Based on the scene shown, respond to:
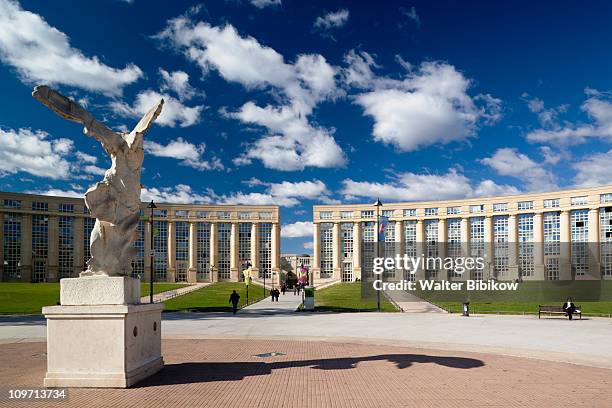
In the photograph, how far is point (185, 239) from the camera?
400ft

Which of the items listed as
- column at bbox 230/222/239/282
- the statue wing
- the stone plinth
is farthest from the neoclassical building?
the stone plinth

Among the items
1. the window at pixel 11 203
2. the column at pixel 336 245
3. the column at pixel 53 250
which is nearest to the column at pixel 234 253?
the column at pixel 336 245

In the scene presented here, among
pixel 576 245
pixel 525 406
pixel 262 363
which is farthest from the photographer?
pixel 576 245

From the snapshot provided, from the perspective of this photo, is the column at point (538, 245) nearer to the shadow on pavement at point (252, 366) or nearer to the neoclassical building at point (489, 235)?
the neoclassical building at point (489, 235)

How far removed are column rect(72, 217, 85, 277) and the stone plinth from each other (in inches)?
4124

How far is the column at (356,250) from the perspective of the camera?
119m

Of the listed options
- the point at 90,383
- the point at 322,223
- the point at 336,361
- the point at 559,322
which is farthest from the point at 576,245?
the point at 90,383

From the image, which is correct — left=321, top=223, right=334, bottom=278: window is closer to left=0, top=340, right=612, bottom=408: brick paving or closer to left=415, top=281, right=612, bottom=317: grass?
left=415, top=281, right=612, bottom=317: grass

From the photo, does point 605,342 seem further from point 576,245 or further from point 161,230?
point 161,230

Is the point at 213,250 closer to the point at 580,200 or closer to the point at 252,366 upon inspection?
the point at 580,200

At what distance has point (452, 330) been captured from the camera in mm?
25328

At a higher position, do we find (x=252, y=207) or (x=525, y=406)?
(x=252, y=207)

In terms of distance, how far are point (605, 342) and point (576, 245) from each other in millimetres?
85716

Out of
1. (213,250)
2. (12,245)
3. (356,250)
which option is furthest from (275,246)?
(12,245)
